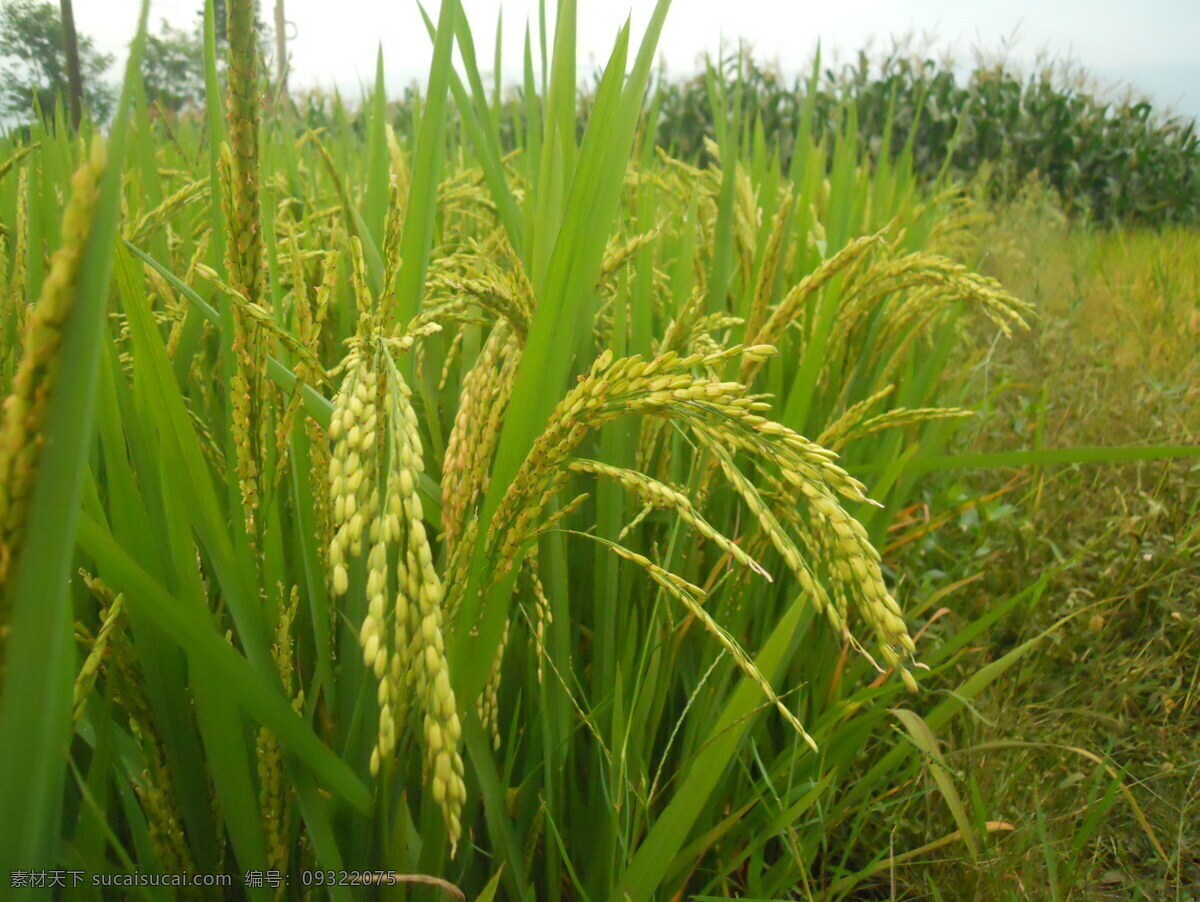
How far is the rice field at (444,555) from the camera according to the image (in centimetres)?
46

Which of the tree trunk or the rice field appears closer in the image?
the rice field

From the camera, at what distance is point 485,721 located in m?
0.83

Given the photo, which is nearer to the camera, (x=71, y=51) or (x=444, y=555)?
(x=444, y=555)

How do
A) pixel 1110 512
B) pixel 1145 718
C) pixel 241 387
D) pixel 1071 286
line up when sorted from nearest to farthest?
pixel 241 387, pixel 1145 718, pixel 1110 512, pixel 1071 286

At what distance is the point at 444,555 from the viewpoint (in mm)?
889

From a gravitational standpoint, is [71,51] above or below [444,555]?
above

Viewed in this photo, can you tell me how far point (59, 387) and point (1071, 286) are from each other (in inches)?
232

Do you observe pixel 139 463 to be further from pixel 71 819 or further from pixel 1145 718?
pixel 1145 718

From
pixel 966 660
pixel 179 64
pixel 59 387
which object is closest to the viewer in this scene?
pixel 59 387

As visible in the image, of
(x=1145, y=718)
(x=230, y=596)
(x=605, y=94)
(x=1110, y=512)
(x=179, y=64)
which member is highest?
(x=179, y=64)

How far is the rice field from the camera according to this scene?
1.51 ft

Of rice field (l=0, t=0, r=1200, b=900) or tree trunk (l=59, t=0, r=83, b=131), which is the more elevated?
tree trunk (l=59, t=0, r=83, b=131)

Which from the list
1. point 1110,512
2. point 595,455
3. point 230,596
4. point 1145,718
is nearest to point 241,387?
point 230,596

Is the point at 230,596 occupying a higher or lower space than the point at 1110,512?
higher
